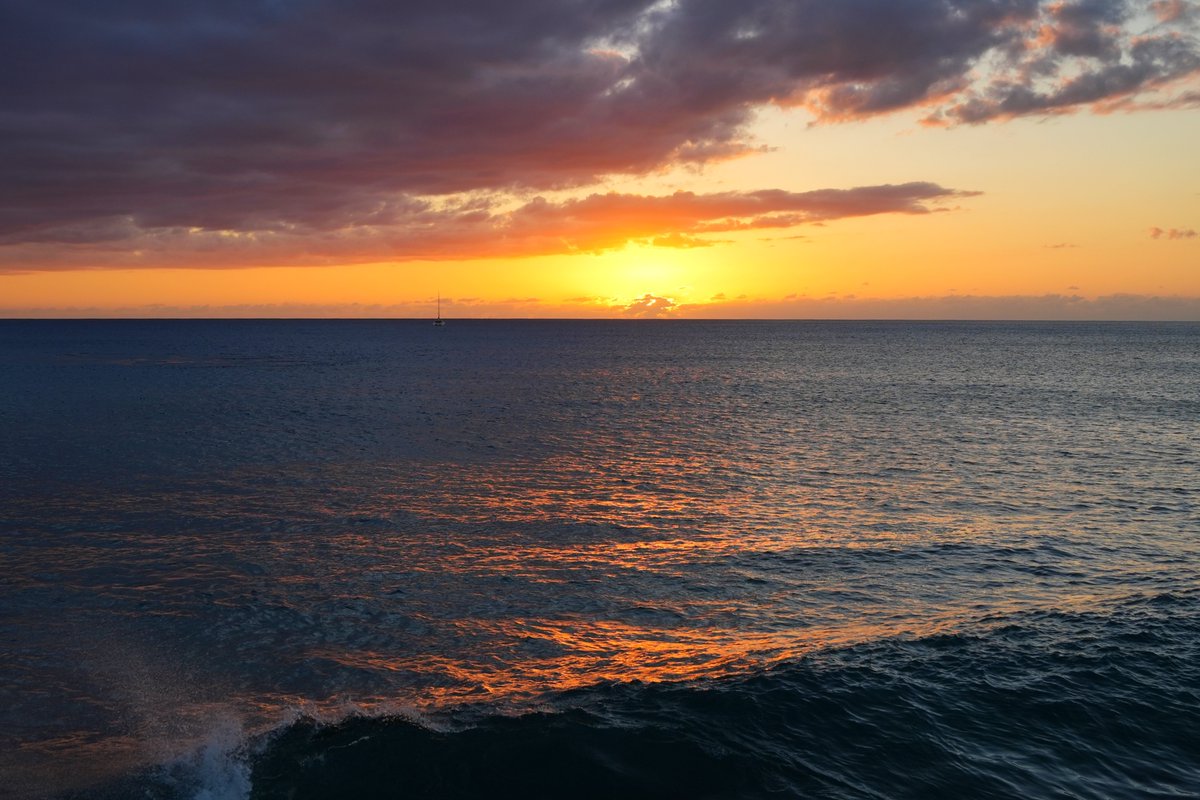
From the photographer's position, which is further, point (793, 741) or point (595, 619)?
point (595, 619)

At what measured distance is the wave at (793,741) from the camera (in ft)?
52.2

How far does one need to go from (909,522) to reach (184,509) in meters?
34.6

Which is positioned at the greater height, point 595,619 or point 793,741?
point 595,619

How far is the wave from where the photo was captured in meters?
15.9

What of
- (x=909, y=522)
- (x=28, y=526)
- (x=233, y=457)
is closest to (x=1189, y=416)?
(x=909, y=522)

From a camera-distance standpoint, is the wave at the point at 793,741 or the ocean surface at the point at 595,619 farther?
the ocean surface at the point at 595,619

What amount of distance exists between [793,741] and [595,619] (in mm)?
8612

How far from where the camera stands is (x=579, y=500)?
4200cm

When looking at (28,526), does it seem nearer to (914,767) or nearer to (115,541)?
(115,541)

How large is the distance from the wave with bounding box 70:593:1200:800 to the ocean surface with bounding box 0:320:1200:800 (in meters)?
0.07

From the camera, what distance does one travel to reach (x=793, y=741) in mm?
17688

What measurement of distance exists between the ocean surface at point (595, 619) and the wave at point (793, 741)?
7 centimetres

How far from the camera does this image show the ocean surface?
16688mm

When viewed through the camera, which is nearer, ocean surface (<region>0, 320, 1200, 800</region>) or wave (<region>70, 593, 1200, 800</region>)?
wave (<region>70, 593, 1200, 800</region>)
